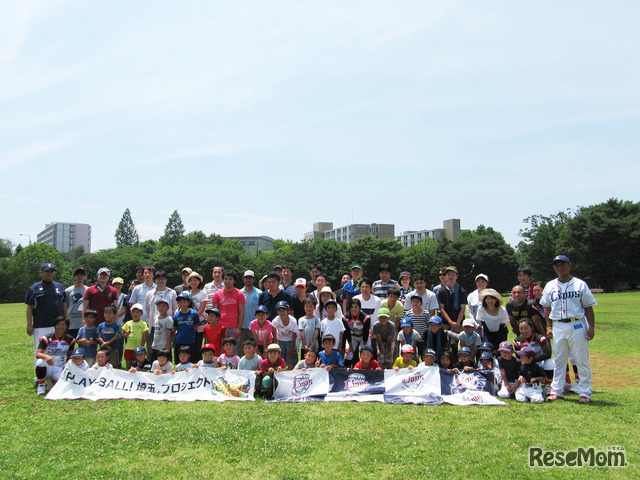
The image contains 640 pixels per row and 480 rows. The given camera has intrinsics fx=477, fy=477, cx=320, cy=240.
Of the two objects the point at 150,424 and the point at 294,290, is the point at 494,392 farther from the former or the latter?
the point at 150,424

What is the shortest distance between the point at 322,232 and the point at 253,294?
159692 millimetres

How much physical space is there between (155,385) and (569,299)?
25.1 feet

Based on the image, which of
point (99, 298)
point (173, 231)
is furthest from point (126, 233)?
point (99, 298)

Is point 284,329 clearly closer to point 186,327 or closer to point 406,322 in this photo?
point 186,327

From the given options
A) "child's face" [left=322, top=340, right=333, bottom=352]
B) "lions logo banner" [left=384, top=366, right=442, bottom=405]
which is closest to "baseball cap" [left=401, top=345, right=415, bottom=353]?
"lions logo banner" [left=384, top=366, right=442, bottom=405]

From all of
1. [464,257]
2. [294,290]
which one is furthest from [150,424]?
[464,257]

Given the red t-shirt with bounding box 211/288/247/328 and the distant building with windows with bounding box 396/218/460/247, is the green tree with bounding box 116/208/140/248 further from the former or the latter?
the red t-shirt with bounding box 211/288/247/328

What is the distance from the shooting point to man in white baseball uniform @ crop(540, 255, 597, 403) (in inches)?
322

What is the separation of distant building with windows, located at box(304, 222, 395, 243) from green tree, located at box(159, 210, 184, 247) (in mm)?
37528

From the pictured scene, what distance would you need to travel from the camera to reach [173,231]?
11169 centimetres

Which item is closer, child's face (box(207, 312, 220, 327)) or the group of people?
the group of people

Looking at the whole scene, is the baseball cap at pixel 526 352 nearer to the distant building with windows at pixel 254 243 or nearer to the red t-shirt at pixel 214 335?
the red t-shirt at pixel 214 335

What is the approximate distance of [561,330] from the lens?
8.42 m

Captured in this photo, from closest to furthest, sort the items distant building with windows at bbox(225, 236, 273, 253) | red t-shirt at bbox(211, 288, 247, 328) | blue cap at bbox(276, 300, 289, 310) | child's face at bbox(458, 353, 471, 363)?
child's face at bbox(458, 353, 471, 363), blue cap at bbox(276, 300, 289, 310), red t-shirt at bbox(211, 288, 247, 328), distant building with windows at bbox(225, 236, 273, 253)
